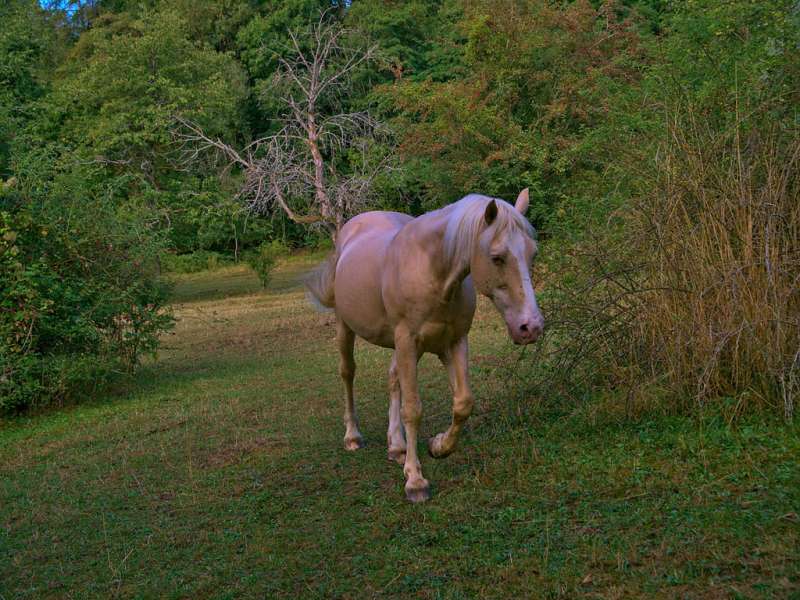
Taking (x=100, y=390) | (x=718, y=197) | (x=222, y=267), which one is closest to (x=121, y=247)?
(x=100, y=390)

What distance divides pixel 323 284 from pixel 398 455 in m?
1.98

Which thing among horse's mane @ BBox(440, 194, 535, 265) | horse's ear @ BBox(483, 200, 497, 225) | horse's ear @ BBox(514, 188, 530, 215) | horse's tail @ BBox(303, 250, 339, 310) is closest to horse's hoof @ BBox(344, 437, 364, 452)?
horse's tail @ BBox(303, 250, 339, 310)

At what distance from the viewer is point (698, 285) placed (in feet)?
17.4

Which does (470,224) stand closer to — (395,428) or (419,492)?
(419,492)

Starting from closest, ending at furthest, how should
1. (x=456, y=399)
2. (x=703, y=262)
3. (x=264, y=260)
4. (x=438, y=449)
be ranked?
1. (x=456, y=399)
2. (x=438, y=449)
3. (x=703, y=262)
4. (x=264, y=260)

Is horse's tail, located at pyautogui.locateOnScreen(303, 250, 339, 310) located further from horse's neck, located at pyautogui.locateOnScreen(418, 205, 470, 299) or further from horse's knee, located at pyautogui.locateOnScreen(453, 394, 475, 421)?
horse's knee, located at pyautogui.locateOnScreen(453, 394, 475, 421)

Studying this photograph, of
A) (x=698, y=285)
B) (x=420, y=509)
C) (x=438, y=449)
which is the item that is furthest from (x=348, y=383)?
(x=698, y=285)

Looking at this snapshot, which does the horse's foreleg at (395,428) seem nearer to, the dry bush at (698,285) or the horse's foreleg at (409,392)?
the horse's foreleg at (409,392)

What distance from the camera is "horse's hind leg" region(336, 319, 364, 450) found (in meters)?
6.49

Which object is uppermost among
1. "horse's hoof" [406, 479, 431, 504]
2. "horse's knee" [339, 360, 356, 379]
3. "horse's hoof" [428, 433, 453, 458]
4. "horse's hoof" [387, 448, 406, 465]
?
"horse's knee" [339, 360, 356, 379]

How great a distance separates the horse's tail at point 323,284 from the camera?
23.4 ft

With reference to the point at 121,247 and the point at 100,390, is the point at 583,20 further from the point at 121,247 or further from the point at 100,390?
the point at 100,390

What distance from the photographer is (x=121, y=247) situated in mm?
11148

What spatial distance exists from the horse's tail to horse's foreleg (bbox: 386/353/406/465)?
1.17m
